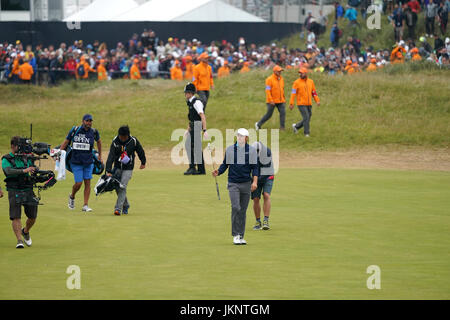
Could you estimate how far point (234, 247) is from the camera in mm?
15102

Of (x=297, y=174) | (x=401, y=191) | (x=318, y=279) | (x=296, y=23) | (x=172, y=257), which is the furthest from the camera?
(x=296, y=23)

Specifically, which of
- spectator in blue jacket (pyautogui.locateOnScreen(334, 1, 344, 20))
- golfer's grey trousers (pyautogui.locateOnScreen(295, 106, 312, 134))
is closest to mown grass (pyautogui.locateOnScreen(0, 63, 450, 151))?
golfer's grey trousers (pyautogui.locateOnScreen(295, 106, 312, 134))

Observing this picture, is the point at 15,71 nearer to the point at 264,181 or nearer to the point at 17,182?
the point at 264,181

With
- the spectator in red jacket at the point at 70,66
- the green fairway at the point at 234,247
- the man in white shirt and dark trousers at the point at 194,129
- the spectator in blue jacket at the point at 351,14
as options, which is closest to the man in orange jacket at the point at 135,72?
the spectator in red jacket at the point at 70,66

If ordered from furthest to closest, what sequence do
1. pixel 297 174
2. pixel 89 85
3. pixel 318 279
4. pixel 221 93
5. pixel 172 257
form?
pixel 89 85, pixel 221 93, pixel 297 174, pixel 172 257, pixel 318 279

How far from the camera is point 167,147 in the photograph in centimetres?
3275

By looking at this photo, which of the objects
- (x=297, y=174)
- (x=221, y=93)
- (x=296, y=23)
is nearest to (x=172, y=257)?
(x=297, y=174)

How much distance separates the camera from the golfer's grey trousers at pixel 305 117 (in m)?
31.5

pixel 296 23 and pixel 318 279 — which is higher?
pixel 296 23

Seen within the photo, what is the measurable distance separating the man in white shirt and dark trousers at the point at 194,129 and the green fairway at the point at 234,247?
1.85m

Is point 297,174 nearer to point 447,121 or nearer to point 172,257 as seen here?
point 447,121

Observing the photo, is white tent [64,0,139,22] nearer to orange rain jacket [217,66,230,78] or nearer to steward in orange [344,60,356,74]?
orange rain jacket [217,66,230,78]

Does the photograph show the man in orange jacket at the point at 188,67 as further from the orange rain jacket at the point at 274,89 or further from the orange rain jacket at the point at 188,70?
the orange rain jacket at the point at 274,89

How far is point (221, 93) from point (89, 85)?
8.84 meters
